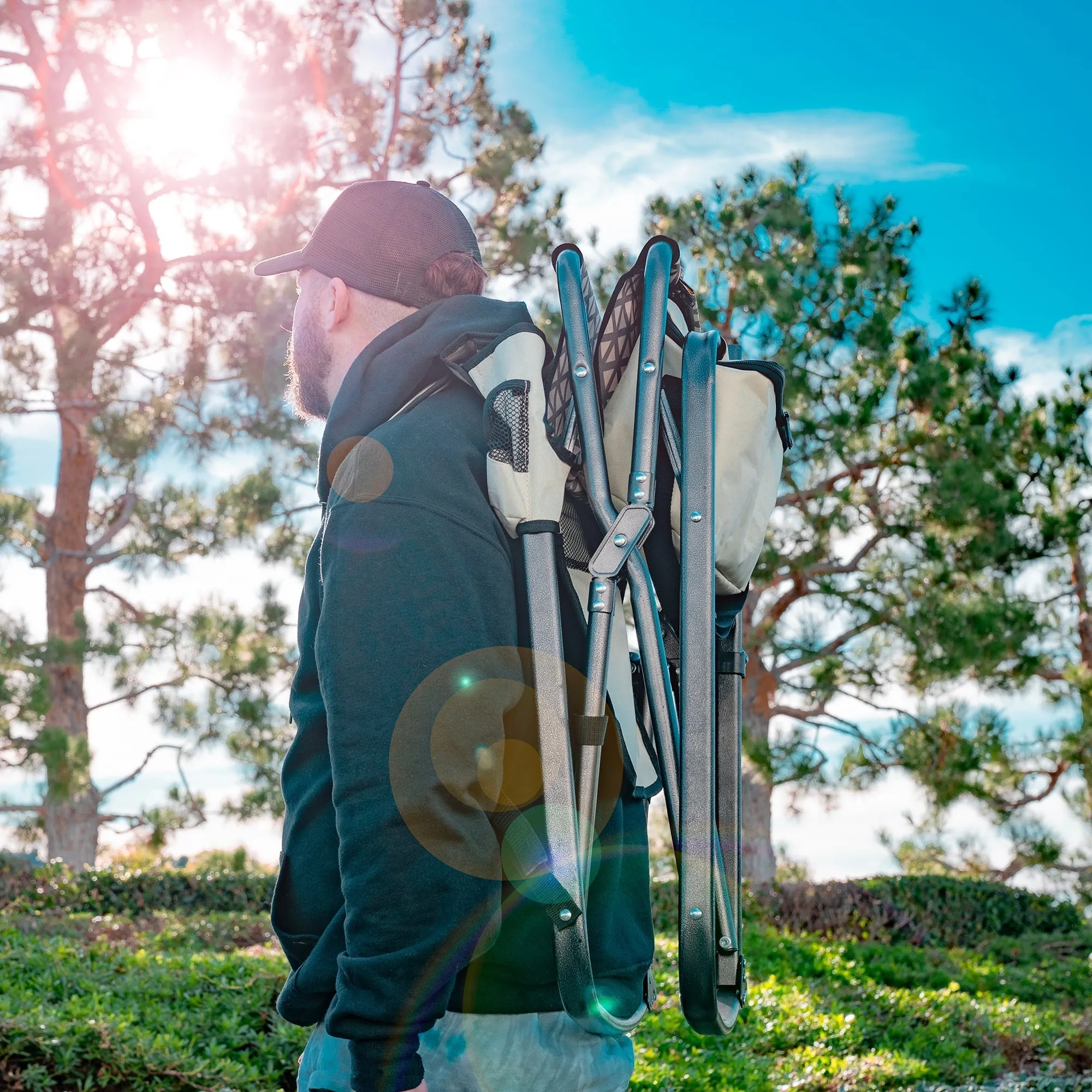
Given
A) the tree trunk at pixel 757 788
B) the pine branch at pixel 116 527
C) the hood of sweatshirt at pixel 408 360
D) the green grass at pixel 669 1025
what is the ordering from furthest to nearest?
the pine branch at pixel 116 527
the tree trunk at pixel 757 788
the green grass at pixel 669 1025
the hood of sweatshirt at pixel 408 360

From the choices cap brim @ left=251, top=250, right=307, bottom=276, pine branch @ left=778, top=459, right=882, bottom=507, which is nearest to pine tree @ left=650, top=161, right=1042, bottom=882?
pine branch @ left=778, top=459, right=882, bottom=507

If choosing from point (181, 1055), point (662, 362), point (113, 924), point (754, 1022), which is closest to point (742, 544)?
point (662, 362)

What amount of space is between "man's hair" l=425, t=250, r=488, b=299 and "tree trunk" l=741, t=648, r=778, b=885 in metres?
9.11

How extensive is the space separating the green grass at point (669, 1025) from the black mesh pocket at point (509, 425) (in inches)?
123

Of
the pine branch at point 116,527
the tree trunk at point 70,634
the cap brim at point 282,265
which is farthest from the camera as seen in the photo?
the pine branch at point 116,527

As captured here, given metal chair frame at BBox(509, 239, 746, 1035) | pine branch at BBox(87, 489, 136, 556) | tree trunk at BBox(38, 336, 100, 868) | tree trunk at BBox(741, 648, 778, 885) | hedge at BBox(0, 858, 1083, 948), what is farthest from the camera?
pine branch at BBox(87, 489, 136, 556)

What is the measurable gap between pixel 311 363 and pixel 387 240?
24cm

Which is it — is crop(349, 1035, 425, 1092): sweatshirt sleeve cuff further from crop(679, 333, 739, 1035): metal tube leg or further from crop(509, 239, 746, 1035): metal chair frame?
crop(679, 333, 739, 1035): metal tube leg

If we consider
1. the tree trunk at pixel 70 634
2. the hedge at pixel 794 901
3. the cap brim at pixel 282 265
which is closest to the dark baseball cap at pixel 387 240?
the cap brim at pixel 282 265

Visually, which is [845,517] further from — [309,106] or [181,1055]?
[181,1055]

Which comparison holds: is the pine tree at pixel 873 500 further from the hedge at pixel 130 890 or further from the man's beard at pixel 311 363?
the man's beard at pixel 311 363

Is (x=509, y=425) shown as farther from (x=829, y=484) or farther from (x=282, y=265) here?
(x=829, y=484)

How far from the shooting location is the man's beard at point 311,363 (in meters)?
1.76

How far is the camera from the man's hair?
1.76m
